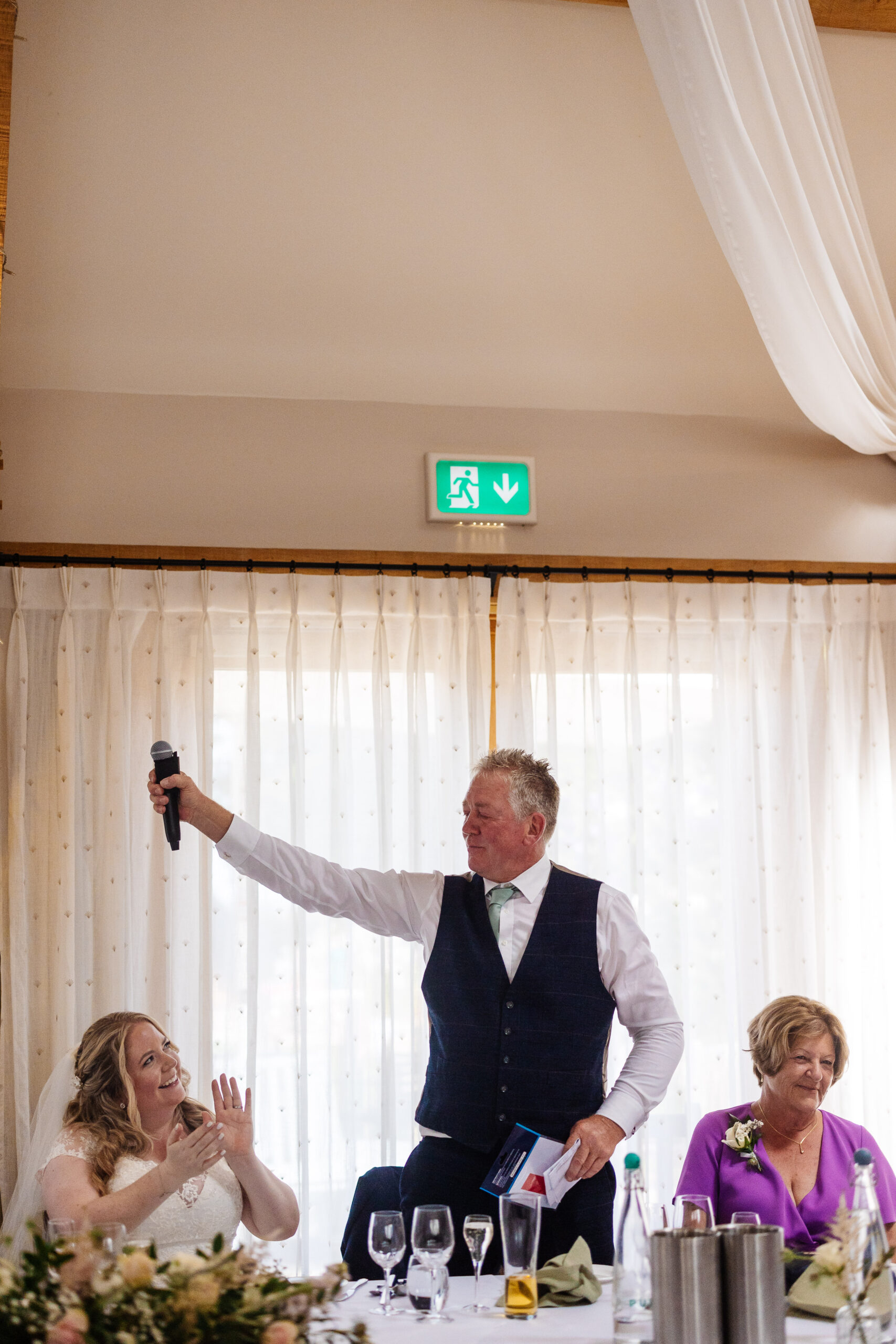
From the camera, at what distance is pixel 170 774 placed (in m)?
2.78

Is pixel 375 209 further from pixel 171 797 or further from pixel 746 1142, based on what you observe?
pixel 746 1142

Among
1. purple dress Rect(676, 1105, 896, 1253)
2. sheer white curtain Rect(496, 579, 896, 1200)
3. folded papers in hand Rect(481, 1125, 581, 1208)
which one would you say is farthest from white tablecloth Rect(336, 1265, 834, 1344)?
sheer white curtain Rect(496, 579, 896, 1200)

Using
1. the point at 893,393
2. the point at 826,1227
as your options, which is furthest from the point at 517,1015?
the point at 893,393

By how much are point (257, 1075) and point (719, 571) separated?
2143 mm

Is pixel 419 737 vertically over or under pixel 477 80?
under

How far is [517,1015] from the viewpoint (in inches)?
110

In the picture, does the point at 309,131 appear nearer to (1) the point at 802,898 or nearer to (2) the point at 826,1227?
(1) the point at 802,898

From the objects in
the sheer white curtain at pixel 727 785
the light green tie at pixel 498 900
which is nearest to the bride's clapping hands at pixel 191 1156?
the light green tie at pixel 498 900

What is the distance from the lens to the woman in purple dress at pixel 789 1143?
2.72 metres

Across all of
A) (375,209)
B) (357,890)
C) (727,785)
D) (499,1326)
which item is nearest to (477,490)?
(375,209)

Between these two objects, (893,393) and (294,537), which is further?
(294,537)

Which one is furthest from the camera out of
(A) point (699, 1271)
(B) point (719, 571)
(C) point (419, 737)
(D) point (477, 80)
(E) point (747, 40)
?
(B) point (719, 571)

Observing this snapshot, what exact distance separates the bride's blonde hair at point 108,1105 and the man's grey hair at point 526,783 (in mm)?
970

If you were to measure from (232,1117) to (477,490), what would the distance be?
2.16 meters
